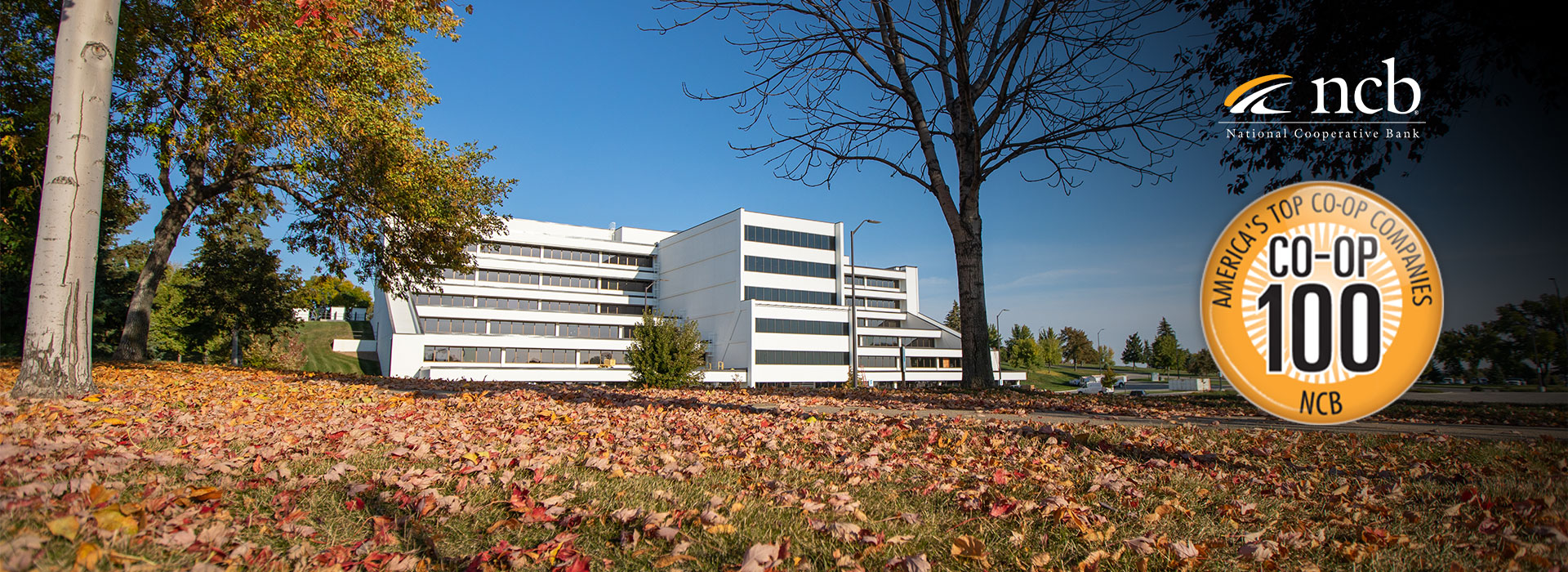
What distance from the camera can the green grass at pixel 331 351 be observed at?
203 ft

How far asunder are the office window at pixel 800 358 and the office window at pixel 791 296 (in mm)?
5589

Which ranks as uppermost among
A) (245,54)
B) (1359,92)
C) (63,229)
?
(245,54)

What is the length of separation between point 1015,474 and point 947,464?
18.6 inches

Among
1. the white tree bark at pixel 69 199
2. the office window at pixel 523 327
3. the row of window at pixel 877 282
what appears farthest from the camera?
the row of window at pixel 877 282

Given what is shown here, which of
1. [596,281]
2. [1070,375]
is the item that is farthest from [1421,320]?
[1070,375]

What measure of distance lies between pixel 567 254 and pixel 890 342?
35835 mm

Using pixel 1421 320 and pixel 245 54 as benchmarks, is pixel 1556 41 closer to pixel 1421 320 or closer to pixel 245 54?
pixel 1421 320

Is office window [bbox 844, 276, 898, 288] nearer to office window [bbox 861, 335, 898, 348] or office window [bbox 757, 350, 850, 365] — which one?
office window [bbox 861, 335, 898, 348]

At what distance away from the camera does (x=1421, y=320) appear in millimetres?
3930

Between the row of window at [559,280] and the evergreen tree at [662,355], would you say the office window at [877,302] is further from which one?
the evergreen tree at [662,355]

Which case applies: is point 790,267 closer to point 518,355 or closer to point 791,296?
point 791,296

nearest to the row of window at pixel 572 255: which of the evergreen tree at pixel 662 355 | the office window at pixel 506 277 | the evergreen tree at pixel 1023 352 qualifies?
the office window at pixel 506 277

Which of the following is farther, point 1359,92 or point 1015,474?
point 1359,92

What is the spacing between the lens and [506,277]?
69500mm
